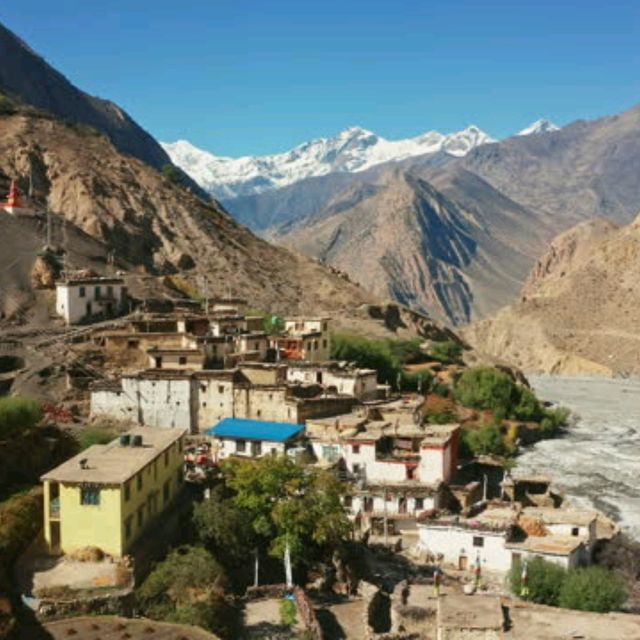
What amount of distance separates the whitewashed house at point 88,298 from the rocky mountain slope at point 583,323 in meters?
90.7

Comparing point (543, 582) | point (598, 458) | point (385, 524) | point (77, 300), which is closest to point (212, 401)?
point (385, 524)

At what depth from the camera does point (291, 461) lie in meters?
32.8

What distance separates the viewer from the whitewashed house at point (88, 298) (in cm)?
4994

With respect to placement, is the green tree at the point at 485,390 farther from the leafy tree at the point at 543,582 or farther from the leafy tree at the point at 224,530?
the leafy tree at the point at 224,530

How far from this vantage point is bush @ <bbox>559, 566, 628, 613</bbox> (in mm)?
26828

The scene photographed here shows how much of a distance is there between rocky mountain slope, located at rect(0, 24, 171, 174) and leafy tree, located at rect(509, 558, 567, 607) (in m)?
111

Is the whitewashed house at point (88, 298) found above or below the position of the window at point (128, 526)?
above

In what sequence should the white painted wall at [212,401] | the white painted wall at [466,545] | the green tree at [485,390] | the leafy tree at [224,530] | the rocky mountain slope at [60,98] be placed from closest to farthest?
the leafy tree at [224,530] < the white painted wall at [466,545] < the white painted wall at [212,401] < the green tree at [485,390] < the rocky mountain slope at [60,98]

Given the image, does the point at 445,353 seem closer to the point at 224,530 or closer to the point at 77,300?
the point at 77,300

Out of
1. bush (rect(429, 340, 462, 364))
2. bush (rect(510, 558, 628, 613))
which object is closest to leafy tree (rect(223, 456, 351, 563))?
bush (rect(510, 558, 628, 613))

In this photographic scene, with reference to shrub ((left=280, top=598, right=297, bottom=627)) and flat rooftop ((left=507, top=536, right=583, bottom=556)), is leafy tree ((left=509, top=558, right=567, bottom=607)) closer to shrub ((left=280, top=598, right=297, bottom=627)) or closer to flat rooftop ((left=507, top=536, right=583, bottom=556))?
flat rooftop ((left=507, top=536, right=583, bottom=556))

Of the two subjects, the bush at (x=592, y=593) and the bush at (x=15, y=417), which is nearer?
the bush at (x=592, y=593)

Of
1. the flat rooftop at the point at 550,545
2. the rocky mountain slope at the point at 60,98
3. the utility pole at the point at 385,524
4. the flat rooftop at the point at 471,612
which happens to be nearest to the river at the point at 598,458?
the flat rooftop at the point at 550,545

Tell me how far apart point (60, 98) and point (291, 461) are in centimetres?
12133
